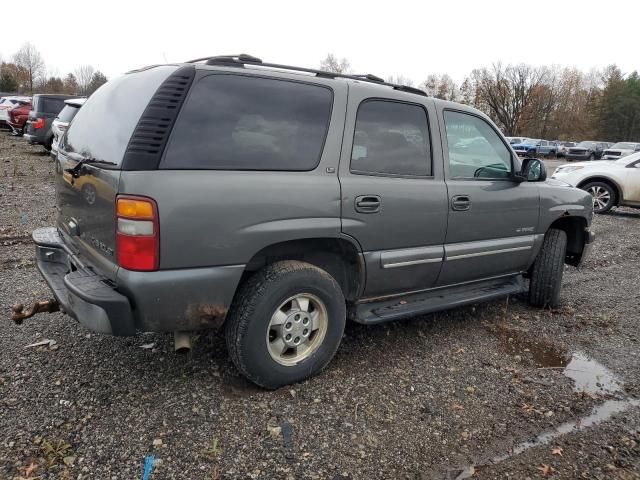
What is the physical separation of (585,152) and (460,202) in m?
38.2

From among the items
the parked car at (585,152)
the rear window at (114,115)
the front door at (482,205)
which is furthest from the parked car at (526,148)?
the rear window at (114,115)

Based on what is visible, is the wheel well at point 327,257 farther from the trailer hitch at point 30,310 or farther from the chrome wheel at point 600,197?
the chrome wheel at point 600,197

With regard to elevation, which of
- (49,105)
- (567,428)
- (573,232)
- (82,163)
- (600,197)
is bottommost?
(567,428)

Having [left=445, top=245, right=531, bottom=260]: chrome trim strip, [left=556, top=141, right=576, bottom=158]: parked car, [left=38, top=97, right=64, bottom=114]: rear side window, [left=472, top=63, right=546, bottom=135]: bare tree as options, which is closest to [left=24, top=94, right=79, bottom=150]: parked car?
[left=38, top=97, right=64, bottom=114]: rear side window

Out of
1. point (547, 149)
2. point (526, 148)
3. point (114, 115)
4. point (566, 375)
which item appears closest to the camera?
point (114, 115)

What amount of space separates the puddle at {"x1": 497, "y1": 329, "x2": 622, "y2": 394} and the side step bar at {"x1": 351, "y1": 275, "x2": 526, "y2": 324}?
40cm

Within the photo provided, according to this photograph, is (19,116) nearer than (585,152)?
Yes

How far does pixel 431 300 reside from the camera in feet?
12.1

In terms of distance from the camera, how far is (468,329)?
4105 millimetres

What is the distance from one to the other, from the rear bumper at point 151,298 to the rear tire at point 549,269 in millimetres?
3124

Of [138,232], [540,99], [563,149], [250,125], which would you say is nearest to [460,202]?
[250,125]

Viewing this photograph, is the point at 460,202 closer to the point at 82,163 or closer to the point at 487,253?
the point at 487,253

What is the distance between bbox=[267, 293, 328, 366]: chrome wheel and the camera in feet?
9.53

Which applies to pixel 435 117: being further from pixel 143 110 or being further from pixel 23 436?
pixel 23 436
